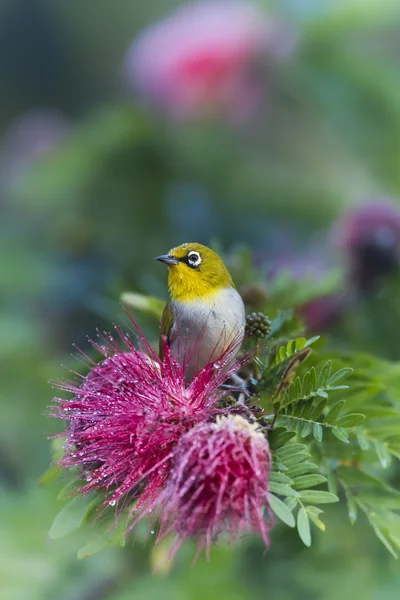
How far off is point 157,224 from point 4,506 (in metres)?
0.78

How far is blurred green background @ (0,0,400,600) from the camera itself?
996mm

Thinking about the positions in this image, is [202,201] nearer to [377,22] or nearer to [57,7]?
[377,22]

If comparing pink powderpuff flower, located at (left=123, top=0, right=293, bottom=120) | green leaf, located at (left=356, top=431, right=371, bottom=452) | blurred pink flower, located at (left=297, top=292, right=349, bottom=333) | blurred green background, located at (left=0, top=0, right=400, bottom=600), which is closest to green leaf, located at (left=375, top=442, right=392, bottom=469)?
green leaf, located at (left=356, top=431, right=371, bottom=452)

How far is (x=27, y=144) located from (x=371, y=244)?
1.06 metres

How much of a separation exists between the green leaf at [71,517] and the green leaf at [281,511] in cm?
17

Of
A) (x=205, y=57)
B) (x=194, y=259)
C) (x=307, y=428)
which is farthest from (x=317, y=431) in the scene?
(x=205, y=57)

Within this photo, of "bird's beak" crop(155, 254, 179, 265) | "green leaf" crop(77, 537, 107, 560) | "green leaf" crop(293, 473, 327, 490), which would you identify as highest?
"bird's beak" crop(155, 254, 179, 265)

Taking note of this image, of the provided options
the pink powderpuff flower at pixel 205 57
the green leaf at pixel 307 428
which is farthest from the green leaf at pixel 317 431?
the pink powderpuff flower at pixel 205 57

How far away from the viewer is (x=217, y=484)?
18.8 inches

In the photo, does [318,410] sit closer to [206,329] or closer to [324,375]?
[324,375]

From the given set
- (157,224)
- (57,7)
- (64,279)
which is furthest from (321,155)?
(57,7)

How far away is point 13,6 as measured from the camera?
2.91 m

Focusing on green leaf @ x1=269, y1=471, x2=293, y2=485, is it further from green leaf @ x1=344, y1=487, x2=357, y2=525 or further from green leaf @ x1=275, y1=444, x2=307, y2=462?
green leaf @ x1=344, y1=487, x2=357, y2=525

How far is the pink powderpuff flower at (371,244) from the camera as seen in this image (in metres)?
1.05
